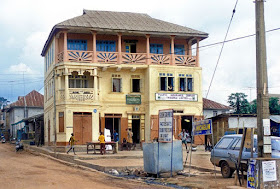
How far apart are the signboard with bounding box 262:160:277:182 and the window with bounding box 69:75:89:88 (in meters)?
23.5

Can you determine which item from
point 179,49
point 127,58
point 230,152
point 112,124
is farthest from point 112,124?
point 230,152

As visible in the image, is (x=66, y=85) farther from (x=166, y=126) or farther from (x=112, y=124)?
(x=166, y=126)

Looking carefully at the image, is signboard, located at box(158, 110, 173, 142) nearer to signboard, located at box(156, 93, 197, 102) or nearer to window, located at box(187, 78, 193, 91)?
signboard, located at box(156, 93, 197, 102)

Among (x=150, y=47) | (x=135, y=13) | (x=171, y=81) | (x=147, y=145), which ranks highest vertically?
(x=135, y=13)

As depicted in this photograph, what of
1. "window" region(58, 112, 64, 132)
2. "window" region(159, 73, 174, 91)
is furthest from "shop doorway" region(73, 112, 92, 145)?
"window" region(159, 73, 174, 91)

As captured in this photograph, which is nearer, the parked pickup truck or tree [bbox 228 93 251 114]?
the parked pickup truck

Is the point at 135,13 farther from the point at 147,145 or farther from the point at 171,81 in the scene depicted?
the point at 147,145

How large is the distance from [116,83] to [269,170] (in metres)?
23.4

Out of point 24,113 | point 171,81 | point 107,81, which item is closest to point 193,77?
point 171,81

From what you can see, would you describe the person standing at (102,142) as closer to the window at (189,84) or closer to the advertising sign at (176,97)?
the advertising sign at (176,97)

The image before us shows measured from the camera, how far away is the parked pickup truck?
1476cm

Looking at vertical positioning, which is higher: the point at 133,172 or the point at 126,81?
the point at 126,81

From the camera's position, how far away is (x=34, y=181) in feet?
50.0

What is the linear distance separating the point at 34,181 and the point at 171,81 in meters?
20.2
